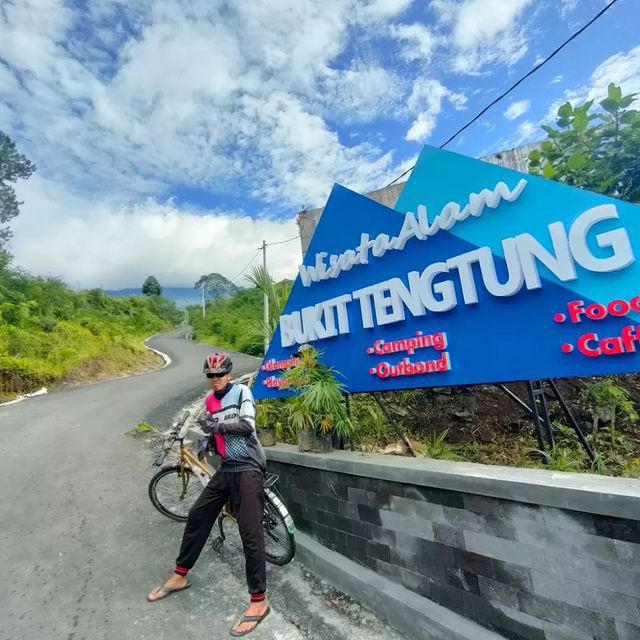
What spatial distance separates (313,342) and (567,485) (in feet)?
8.93

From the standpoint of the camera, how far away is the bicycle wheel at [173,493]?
4348 mm

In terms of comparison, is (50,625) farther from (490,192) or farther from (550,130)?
(550,130)

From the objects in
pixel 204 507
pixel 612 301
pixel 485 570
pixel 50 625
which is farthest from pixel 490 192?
pixel 50 625

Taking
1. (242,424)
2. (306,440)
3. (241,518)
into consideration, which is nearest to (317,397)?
(306,440)

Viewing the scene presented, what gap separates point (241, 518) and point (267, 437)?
1.44 meters

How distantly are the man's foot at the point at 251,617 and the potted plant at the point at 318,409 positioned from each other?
129 cm

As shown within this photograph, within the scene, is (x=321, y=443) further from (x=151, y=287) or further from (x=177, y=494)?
(x=151, y=287)

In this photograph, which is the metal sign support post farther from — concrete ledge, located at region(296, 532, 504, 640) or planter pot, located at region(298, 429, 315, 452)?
planter pot, located at region(298, 429, 315, 452)

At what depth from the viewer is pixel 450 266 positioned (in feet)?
10.4

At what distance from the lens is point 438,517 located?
2648 millimetres

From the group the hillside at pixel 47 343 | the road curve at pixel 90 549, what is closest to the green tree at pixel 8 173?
the hillside at pixel 47 343

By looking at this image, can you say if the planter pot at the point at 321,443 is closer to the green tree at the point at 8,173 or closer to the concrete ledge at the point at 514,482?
the concrete ledge at the point at 514,482

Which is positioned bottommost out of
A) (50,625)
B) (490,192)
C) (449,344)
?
(50,625)

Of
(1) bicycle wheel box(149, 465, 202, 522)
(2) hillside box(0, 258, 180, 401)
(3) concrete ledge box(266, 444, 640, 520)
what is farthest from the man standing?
(2) hillside box(0, 258, 180, 401)
